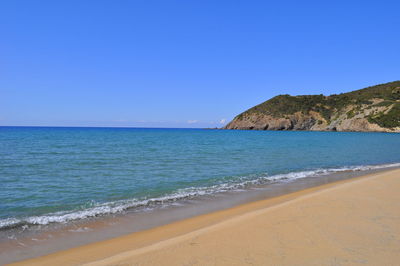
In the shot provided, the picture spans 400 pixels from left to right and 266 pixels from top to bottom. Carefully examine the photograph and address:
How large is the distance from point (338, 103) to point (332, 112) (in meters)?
8.87

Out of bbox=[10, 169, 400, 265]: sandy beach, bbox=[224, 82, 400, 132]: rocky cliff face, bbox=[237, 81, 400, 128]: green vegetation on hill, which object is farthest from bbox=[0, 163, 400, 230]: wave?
bbox=[237, 81, 400, 128]: green vegetation on hill

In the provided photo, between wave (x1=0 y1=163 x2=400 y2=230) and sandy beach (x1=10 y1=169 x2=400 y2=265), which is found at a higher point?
sandy beach (x1=10 y1=169 x2=400 y2=265)

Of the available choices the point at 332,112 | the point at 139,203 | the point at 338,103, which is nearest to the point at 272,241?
the point at 139,203

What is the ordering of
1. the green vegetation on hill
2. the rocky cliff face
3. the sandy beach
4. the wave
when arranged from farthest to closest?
1. the green vegetation on hill
2. the rocky cliff face
3. the wave
4. the sandy beach

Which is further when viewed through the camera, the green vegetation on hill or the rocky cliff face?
the green vegetation on hill

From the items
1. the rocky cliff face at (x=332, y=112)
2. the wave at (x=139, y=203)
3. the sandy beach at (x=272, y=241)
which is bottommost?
the wave at (x=139, y=203)

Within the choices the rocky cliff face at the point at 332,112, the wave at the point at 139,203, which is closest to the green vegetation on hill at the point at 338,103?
the rocky cliff face at the point at 332,112

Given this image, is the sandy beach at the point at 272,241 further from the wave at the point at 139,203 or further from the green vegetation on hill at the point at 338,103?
the green vegetation on hill at the point at 338,103

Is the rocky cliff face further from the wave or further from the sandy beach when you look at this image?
the sandy beach

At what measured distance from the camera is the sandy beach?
457 cm

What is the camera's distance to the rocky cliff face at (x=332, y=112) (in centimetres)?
11038

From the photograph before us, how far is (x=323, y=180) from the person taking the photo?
48.6ft

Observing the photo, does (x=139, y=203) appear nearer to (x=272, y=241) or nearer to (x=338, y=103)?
(x=272, y=241)

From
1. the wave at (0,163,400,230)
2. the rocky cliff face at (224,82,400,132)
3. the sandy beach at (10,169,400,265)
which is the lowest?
the wave at (0,163,400,230)
